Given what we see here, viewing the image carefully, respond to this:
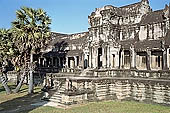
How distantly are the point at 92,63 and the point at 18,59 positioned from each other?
9.27 metres

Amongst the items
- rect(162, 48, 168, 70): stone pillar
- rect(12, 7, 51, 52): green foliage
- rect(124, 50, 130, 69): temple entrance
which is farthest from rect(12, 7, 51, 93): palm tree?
rect(162, 48, 168, 70): stone pillar

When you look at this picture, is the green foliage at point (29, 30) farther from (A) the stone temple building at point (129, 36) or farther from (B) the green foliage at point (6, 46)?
(A) the stone temple building at point (129, 36)

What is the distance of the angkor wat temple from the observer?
1862cm

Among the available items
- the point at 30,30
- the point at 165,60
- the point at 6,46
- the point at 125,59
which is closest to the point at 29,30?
the point at 30,30

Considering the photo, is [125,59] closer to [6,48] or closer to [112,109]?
[112,109]

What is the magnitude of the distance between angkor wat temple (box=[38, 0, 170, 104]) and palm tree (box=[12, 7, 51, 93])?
15.5 feet

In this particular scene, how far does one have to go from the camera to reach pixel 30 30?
25.1 metres

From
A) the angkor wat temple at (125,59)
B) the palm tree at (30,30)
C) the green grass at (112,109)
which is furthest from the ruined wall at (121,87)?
the palm tree at (30,30)

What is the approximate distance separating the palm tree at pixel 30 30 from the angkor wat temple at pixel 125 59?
474 cm

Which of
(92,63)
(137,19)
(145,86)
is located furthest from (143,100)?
(137,19)

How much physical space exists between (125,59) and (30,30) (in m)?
11.7

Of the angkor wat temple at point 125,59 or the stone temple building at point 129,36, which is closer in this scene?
the angkor wat temple at point 125,59

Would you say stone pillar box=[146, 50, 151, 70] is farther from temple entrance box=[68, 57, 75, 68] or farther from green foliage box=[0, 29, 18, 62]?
temple entrance box=[68, 57, 75, 68]

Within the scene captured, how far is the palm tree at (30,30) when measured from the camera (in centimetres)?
2464
